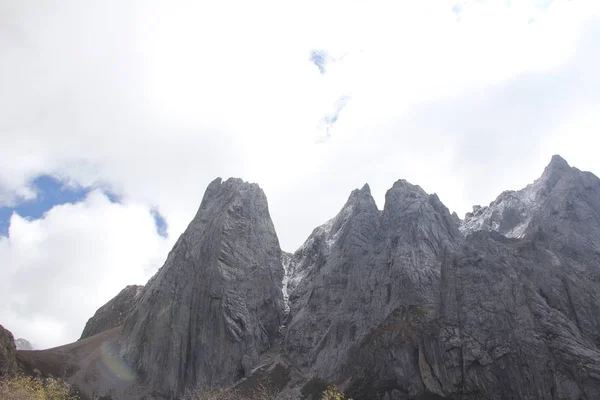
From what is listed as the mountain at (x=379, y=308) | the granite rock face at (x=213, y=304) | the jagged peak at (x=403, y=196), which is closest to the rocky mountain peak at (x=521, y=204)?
the mountain at (x=379, y=308)

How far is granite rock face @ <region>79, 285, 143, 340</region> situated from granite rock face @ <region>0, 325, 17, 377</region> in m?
71.4

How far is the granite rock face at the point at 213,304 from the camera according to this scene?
128 metres

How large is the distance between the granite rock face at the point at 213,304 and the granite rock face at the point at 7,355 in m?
34.5

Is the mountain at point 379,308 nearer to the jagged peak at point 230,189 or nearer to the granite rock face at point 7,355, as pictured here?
the jagged peak at point 230,189

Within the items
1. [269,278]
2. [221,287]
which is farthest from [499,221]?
[221,287]

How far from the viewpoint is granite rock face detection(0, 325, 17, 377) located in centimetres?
9944

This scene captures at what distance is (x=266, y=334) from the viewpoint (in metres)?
141

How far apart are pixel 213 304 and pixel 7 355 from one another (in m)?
52.0

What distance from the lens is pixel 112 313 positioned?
189125 mm

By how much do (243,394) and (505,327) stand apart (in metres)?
62.8

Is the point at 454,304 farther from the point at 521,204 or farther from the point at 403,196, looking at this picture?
the point at 521,204

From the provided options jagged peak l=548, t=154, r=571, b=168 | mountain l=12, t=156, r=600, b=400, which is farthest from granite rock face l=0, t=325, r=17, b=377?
jagged peak l=548, t=154, r=571, b=168

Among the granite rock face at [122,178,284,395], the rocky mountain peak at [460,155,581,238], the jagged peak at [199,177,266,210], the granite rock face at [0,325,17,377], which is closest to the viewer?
the granite rock face at [0,325,17,377]

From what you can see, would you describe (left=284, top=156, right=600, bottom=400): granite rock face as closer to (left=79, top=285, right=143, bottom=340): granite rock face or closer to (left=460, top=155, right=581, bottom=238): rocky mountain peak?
(left=460, top=155, right=581, bottom=238): rocky mountain peak
